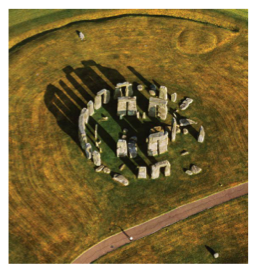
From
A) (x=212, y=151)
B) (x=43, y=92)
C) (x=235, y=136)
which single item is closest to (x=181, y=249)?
(x=212, y=151)

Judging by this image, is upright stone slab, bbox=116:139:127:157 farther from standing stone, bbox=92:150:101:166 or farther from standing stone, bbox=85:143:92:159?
standing stone, bbox=85:143:92:159

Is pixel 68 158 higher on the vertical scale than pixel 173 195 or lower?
higher

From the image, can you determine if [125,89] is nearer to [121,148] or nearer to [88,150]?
[121,148]

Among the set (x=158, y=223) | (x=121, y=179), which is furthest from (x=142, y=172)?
(x=158, y=223)

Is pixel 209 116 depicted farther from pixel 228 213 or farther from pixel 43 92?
pixel 43 92

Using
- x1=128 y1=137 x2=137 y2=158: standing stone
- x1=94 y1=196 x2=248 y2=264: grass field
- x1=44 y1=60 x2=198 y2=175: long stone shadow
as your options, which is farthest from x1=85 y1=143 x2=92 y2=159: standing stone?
x1=94 y1=196 x2=248 y2=264: grass field

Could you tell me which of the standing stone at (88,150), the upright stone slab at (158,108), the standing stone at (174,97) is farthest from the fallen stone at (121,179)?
the standing stone at (174,97)

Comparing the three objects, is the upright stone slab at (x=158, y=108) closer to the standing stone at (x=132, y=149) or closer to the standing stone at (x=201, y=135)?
the standing stone at (x=201, y=135)
